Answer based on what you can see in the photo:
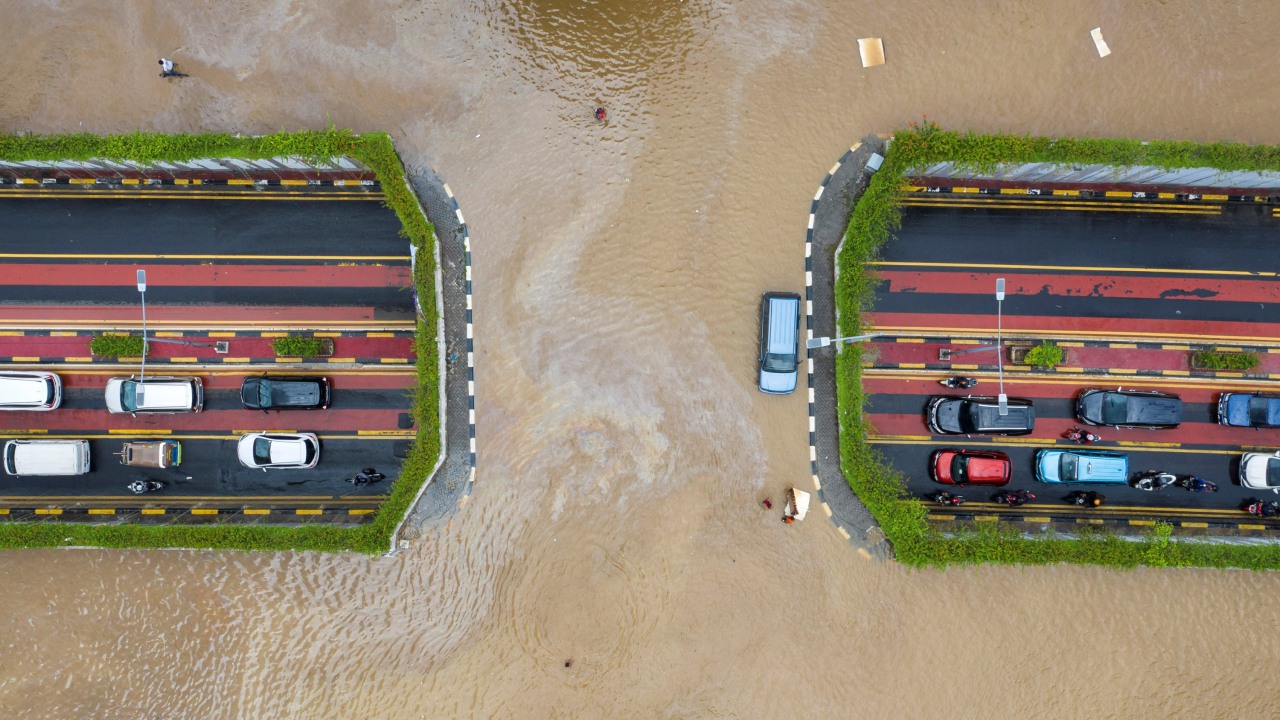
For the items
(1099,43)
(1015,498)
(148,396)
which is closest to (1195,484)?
(1015,498)

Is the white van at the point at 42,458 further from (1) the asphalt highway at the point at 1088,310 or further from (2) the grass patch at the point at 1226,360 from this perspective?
(2) the grass patch at the point at 1226,360

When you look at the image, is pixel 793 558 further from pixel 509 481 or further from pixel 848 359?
pixel 509 481

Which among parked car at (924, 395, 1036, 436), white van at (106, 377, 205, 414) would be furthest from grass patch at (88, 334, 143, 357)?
parked car at (924, 395, 1036, 436)

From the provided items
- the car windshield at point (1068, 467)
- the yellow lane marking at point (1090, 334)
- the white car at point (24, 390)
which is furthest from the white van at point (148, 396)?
the car windshield at point (1068, 467)

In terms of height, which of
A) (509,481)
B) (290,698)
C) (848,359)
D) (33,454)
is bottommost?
(290,698)

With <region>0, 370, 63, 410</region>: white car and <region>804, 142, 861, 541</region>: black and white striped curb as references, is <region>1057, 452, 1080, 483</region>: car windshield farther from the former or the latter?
<region>0, 370, 63, 410</region>: white car

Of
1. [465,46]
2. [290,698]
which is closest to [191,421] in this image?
[290,698]
